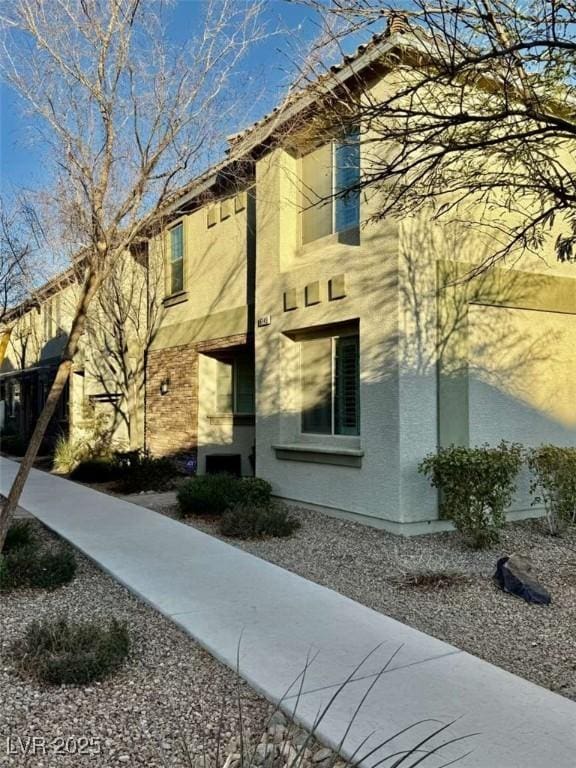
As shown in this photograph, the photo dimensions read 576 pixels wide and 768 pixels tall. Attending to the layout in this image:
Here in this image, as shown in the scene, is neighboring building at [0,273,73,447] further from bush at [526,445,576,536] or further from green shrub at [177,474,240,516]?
bush at [526,445,576,536]

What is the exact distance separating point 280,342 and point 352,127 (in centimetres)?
462

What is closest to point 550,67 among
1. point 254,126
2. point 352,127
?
point 352,127

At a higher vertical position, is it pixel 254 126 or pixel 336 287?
pixel 254 126

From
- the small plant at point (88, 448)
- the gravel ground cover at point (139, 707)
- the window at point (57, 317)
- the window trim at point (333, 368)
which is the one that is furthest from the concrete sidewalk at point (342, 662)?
the window at point (57, 317)

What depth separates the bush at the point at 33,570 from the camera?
5669 mm

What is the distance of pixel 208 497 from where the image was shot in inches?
356

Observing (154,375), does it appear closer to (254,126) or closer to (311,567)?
(254,126)

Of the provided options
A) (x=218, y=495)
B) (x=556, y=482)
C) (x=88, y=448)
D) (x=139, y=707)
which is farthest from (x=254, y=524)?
(x=88, y=448)

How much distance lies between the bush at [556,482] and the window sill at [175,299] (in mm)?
8120

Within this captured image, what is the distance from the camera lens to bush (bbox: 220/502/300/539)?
310 inches

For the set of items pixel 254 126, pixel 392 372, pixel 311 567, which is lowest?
pixel 311 567

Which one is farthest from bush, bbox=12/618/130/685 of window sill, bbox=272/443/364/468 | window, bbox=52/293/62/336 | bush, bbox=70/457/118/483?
window, bbox=52/293/62/336

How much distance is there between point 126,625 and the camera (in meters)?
4.64

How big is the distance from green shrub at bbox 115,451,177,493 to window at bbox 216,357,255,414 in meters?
1.68
